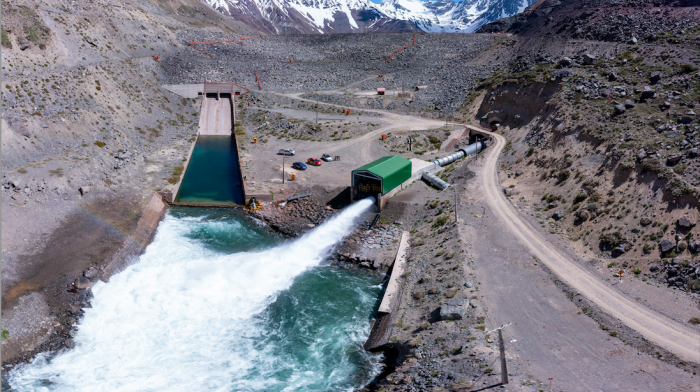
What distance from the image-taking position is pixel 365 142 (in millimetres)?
68188

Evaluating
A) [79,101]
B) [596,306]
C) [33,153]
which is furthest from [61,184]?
[596,306]

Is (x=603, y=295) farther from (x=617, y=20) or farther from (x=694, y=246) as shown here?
(x=617, y=20)

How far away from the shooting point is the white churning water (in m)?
27.5

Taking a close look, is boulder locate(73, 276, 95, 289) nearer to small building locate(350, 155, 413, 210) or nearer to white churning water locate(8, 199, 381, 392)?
white churning water locate(8, 199, 381, 392)

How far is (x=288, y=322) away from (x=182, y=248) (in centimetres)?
1581

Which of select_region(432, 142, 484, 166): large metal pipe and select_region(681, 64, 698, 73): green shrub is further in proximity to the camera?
select_region(432, 142, 484, 166): large metal pipe

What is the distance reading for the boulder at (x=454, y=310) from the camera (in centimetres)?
2928

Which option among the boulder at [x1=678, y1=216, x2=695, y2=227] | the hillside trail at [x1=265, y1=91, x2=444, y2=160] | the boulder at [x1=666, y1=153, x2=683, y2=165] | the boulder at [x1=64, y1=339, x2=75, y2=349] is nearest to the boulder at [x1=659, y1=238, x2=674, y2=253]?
the boulder at [x1=678, y1=216, x2=695, y2=227]

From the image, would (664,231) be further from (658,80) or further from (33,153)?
(33,153)

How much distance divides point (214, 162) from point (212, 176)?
597 centimetres

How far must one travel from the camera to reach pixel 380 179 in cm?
4875

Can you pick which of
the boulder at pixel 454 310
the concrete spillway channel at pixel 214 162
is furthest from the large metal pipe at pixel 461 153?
the boulder at pixel 454 310

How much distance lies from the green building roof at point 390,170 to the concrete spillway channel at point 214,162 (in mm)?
16502

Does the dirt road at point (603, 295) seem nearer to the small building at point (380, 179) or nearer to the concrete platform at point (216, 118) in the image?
the small building at point (380, 179)
